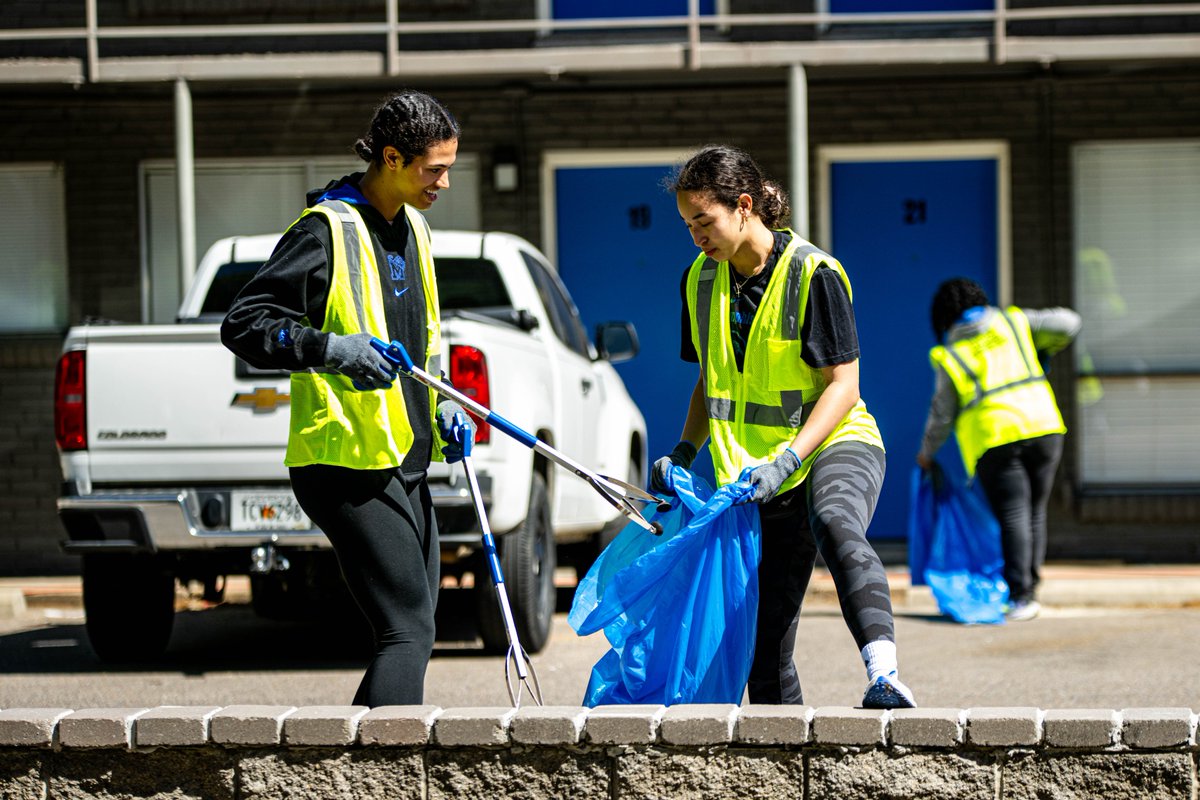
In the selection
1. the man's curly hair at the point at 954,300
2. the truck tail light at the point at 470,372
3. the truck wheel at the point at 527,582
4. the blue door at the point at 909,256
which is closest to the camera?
the truck tail light at the point at 470,372

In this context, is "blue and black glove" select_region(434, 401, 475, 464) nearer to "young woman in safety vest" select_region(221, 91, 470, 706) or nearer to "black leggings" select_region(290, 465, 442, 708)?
"young woman in safety vest" select_region(221, 91, 470, 706)

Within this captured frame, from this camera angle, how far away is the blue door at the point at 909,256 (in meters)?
13.4

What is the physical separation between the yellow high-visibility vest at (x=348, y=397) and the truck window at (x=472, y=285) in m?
4.83

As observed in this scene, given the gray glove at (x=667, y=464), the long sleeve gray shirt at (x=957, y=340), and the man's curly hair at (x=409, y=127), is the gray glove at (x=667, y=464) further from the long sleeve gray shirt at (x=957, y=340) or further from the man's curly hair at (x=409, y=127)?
the long sleeve gray shirt at (x=957, y=340)

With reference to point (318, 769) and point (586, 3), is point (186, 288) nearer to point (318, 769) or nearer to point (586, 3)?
point (586, 3)

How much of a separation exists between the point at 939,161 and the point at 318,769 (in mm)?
10056

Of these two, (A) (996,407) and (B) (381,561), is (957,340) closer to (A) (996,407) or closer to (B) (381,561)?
(A) (996,407)

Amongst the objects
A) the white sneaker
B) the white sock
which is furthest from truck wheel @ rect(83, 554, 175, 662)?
the white sock

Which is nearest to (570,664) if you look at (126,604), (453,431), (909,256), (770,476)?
(126,604)

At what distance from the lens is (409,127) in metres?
4.49

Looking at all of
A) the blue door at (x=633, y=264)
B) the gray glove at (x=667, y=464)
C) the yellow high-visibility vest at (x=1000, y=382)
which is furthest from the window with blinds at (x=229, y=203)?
the gray glove at (x=667, y=464)

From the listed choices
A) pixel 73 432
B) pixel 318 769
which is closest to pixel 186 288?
pixel 73 432

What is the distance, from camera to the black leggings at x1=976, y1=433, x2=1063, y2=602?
9.59 metres

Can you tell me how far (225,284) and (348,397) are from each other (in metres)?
5.00
